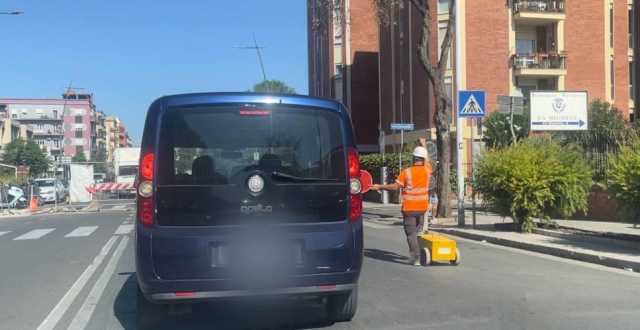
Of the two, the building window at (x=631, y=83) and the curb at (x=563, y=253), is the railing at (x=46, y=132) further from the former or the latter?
the curb at (x=563, y=253)

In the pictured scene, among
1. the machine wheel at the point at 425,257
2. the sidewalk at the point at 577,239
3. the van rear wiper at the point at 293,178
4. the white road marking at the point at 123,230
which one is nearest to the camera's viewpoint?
the van rear wiper at the point at 293,178

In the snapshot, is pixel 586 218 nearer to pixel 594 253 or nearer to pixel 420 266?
pixel 594 253

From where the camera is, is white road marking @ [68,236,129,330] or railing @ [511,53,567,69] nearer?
white road marking @ [68,236,129,330]

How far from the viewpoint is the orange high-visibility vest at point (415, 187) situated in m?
9.68

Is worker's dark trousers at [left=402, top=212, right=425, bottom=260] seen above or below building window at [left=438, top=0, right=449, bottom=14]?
below

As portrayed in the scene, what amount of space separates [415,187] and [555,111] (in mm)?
10393

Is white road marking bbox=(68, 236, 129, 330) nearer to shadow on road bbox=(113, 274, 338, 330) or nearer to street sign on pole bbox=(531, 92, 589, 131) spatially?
shadow on road bbox=(113, 274, 338, 330)

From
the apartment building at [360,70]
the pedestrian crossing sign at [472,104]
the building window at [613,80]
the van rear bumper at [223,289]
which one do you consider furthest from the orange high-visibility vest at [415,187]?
the apartment building at [360,70]

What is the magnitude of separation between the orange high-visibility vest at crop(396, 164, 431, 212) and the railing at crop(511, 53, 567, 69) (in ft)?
86.2

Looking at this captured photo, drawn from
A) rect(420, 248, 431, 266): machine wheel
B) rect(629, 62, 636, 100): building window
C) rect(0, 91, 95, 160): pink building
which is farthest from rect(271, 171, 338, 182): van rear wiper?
rect(0, 91, 95, 160): pink building

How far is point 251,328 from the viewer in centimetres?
627

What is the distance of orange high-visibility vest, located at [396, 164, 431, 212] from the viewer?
381 inches

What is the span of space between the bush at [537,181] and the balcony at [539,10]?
2244 centimetres

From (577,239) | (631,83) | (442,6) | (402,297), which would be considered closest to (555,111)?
(577,239)
